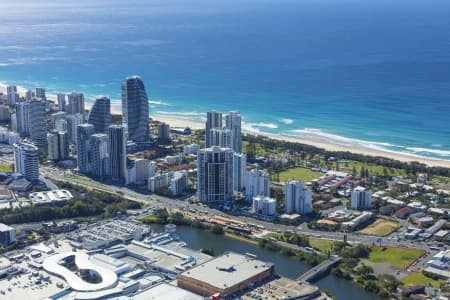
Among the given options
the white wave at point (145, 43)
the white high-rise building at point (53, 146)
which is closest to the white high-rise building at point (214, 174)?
the white high-rise building at point (53, 146)

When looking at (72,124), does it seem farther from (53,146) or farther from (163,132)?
(163,132)

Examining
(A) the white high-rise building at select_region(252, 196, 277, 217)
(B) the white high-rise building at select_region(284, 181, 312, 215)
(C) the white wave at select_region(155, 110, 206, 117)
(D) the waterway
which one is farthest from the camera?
(C) the white wave at select_region(155, 110, 206, 117)

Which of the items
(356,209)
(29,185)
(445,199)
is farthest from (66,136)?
(445,199)

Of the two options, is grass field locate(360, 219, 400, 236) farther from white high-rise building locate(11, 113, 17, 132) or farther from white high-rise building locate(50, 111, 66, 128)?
white high-rise building locate(11, 113, 17, 132)

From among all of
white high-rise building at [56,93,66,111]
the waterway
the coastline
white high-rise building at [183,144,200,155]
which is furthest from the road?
white high-rise building at [56,93,66,111]

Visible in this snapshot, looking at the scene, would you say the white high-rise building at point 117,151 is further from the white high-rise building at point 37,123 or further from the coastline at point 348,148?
the coastline at point 348,148

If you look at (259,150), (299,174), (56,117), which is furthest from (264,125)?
(56,117)
